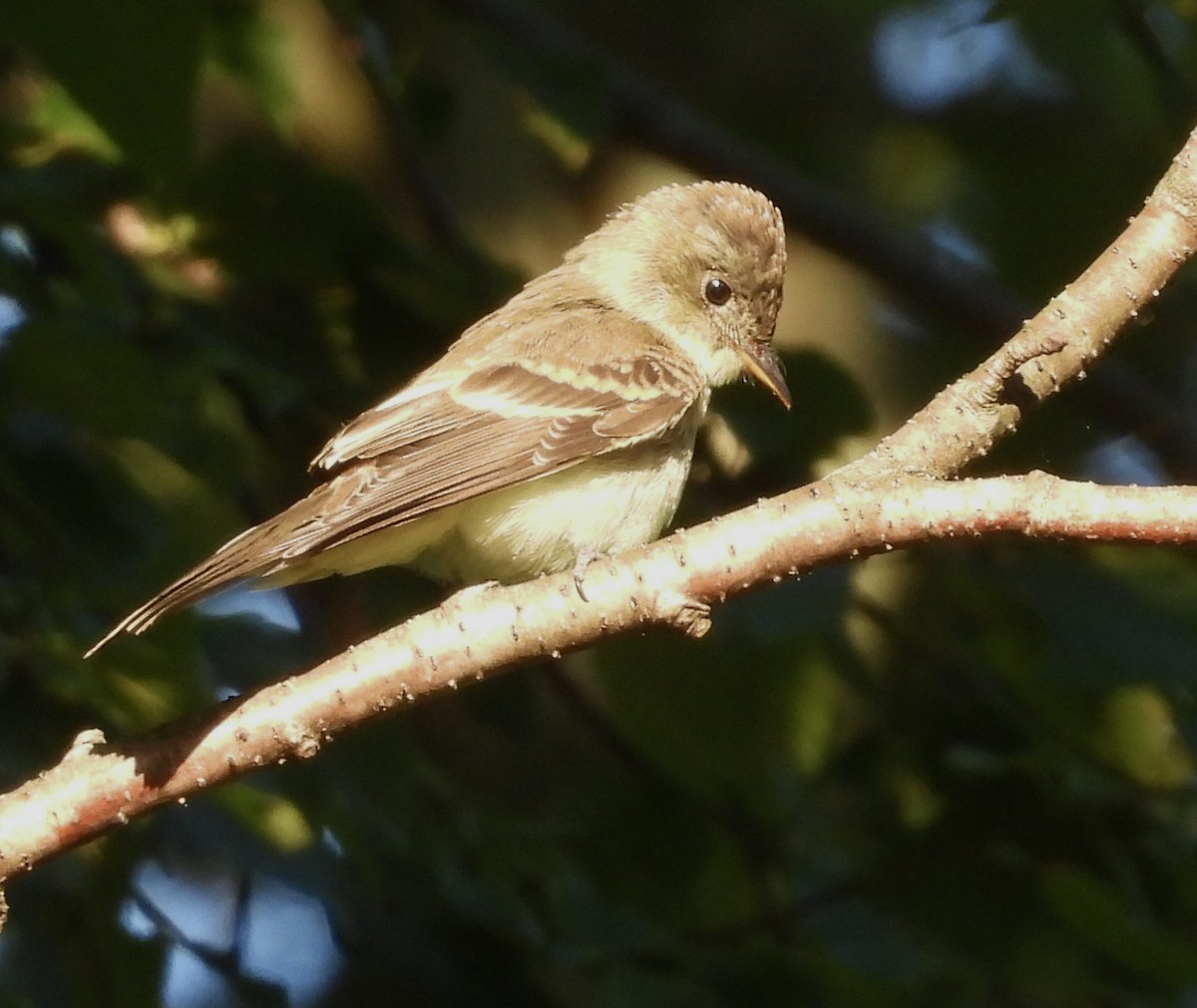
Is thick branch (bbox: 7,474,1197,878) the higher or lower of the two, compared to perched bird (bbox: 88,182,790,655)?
lower

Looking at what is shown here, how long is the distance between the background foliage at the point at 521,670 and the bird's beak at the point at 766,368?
0.10m

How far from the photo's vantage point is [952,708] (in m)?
5.01

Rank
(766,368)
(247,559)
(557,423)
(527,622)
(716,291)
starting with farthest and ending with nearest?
(716,291), (766,368), (557,423), (247,559), (527,622)

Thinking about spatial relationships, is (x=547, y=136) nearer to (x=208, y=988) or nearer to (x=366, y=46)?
(x=366, y=46)

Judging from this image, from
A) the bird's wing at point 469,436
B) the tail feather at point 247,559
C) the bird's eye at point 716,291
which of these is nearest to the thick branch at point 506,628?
the tail feather at point 247,559

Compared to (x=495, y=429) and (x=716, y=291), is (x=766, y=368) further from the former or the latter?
(x=495, y=429)

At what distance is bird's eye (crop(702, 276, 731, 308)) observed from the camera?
17.3ft

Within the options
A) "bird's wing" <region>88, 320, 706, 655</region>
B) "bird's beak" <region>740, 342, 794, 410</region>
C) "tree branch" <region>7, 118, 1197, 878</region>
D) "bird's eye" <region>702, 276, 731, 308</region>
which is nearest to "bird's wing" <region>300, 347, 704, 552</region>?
"bird's wing" <region>88, 320, 706, 655</region>

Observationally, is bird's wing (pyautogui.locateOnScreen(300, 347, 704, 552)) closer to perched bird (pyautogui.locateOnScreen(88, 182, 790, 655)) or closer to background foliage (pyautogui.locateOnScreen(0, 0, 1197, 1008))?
perched bird (pyautogui.locateOnScreen(88, 182, 790, 655))

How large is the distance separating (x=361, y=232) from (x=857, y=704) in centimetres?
221

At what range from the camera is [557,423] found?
4500mm

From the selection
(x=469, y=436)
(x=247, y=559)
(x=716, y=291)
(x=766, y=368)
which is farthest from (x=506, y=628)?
(x=716, y=291)

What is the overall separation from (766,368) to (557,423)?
27.0 inches

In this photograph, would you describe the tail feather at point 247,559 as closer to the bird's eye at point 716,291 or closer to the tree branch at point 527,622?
the tree branch at point 527,622
